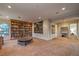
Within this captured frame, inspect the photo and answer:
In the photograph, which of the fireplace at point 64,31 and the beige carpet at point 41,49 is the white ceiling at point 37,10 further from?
the beige carpet at point 41,49

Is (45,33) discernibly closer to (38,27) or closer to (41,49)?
(38,27)

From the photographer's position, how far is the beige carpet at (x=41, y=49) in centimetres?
223

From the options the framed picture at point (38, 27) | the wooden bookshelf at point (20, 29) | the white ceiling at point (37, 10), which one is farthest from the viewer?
the framed picture at point (38, 27)

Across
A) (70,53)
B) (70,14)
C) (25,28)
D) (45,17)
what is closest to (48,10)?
(45,17)

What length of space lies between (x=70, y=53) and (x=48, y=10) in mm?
1033

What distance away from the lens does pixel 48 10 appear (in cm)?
228

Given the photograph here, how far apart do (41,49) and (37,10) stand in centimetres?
84

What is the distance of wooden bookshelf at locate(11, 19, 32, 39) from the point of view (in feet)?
7.60

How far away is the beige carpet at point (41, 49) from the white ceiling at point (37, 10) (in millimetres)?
596

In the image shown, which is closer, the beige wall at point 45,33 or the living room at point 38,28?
the living room at point 38,28

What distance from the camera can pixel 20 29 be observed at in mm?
2359

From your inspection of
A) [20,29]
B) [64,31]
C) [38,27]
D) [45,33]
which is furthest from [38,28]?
[64,31]

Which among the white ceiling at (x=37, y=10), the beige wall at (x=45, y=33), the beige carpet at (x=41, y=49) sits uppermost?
the white ceiling at (x=37, y=10)

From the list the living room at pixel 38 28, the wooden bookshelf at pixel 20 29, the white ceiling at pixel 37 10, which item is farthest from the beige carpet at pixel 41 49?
the white ceiling at pixel 37 10
